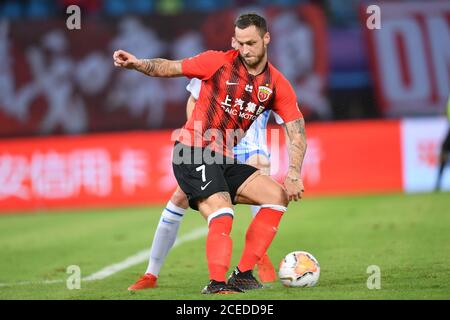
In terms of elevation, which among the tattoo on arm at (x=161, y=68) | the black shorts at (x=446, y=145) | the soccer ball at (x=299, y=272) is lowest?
the soccer ball at (x=299, y=272)

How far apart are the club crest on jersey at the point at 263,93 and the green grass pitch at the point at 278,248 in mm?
1370

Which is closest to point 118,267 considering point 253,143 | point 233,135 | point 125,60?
point 253,143

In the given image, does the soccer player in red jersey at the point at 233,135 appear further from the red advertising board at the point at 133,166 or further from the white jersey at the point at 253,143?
the red advertising board at the point at 133,166

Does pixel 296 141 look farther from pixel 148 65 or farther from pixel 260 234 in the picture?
pixel 148 65

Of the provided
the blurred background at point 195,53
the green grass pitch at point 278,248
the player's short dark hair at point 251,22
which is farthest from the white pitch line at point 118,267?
the blurred background at point 195,53

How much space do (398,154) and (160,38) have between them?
5.20m

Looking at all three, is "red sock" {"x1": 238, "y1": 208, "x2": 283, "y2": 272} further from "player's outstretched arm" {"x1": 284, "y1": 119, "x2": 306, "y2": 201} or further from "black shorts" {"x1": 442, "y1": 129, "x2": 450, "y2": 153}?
"black shorts" {"x1": 442, "y1": 129, "x2": 450, "y2": 153}

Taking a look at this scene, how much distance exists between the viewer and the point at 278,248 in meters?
10.6

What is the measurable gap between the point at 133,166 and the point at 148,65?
1096cm

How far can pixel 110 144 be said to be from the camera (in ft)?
59.5

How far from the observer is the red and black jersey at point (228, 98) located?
723 centimetres

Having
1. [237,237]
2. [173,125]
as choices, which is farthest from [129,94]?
[237,237]
